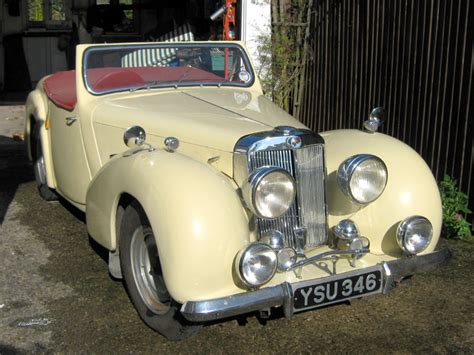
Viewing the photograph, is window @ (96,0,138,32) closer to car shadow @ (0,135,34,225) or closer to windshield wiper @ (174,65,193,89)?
car shadow @ (0,135,34,225)

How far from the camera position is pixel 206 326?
11.3ft

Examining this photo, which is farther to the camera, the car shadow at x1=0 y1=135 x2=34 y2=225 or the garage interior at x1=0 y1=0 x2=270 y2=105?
the garage interior at x1=0 y1=0 x2=270 y2=105

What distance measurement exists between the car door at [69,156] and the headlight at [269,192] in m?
1.82

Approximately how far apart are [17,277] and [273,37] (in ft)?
14.8

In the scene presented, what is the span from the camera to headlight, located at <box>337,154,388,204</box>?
128 inches

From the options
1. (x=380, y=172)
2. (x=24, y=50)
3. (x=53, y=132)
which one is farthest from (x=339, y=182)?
(x=24, y=50)

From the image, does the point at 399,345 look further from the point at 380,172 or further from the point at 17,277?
the point at 17,277

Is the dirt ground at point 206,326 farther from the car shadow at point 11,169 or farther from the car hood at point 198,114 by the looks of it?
the car shadow at point 11,169

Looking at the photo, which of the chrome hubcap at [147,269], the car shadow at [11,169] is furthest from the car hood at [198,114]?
the car shadow at [11,169]

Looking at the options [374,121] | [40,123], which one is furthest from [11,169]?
[374,121]

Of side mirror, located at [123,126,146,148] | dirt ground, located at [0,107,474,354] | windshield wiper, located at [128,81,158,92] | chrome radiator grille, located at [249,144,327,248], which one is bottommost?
dirt ground, located at [0,107,474,354]

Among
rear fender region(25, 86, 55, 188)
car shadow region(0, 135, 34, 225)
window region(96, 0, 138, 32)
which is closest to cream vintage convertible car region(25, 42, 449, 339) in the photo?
rear fender region(25, 86, 55, 188)

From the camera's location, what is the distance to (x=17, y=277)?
405 centimetres

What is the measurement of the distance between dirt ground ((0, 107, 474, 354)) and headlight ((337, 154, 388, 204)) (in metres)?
0.75
